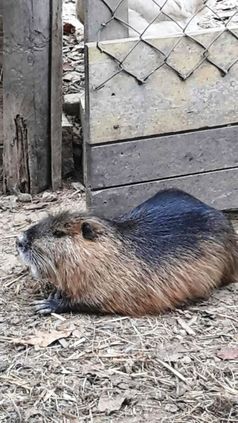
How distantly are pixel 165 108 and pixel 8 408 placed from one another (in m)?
1.77

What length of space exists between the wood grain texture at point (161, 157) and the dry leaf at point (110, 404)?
4.68 feet

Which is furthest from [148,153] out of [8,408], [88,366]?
[8,408]

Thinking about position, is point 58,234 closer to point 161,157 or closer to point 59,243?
point 59,243

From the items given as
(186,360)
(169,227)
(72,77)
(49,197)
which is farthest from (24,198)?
(186,360)

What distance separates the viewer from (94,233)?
3766mm

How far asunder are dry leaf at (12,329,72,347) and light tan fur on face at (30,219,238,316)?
0.71ft

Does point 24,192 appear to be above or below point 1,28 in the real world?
below

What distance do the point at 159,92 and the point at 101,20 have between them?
453 millimetres

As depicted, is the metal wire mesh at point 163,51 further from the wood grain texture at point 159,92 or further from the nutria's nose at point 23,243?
the nutria's nose at point 23,243

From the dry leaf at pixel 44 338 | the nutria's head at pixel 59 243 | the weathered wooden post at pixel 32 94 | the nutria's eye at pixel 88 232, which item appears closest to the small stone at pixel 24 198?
the weathered wooden post at pixel 32 94

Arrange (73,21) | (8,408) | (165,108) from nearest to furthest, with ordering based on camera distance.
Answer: (8,408), (165,108), (73,21)

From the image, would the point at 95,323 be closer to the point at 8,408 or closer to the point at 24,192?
the point at 8,408

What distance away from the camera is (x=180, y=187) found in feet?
14.7

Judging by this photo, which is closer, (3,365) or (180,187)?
(3,365)
